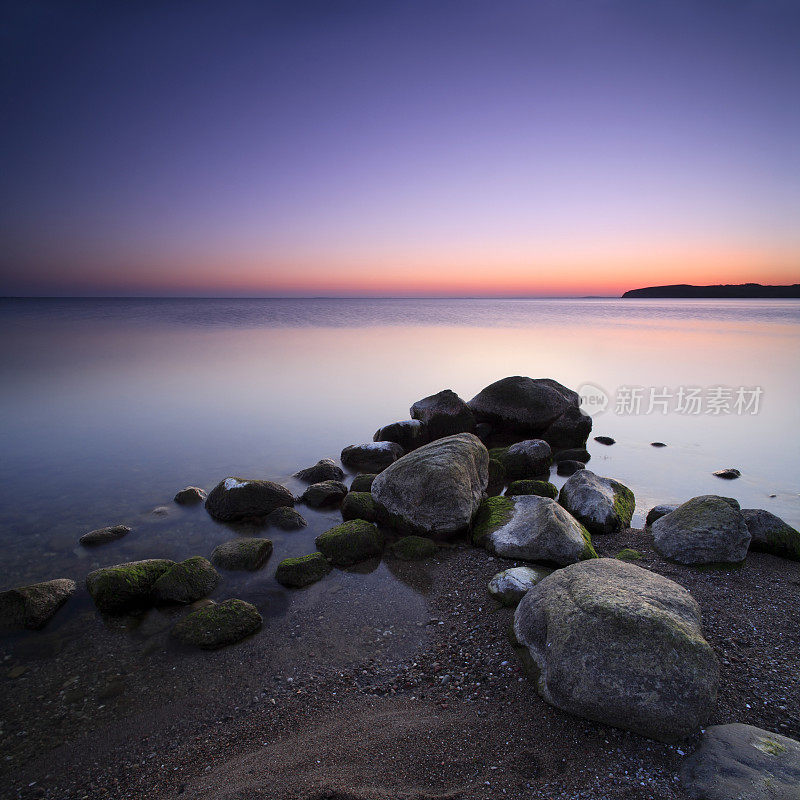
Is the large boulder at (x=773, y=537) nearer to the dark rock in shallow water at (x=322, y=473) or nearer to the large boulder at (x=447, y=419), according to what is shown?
the large boulder at (x=447, y=419)

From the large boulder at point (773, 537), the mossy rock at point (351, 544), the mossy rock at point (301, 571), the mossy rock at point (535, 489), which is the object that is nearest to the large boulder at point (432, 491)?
the mossy rock at point (351, 544)

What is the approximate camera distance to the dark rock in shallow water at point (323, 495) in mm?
9161

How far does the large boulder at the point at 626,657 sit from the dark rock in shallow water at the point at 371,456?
7.27 metres

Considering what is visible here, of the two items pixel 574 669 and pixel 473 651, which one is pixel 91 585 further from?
pixel 574 669

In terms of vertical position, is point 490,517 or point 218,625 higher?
point 490,517

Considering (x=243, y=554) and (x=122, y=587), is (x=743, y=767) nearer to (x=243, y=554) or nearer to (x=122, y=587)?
(x=243, y=554)

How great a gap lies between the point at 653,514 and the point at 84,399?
18859 millimetres

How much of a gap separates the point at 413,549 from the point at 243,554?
2.59m

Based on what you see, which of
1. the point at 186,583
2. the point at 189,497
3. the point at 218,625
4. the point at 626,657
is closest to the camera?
the point at 626,657

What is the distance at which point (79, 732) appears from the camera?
4.36 metres

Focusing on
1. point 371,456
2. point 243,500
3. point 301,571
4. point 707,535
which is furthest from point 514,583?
point 371,456

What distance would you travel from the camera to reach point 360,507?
27.5 feet

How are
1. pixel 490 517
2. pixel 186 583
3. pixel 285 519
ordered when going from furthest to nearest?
pixel 285 519 → pixel 490 517 → pixel 186 583

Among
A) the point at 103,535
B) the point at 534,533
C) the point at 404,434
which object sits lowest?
the point at 103,535
